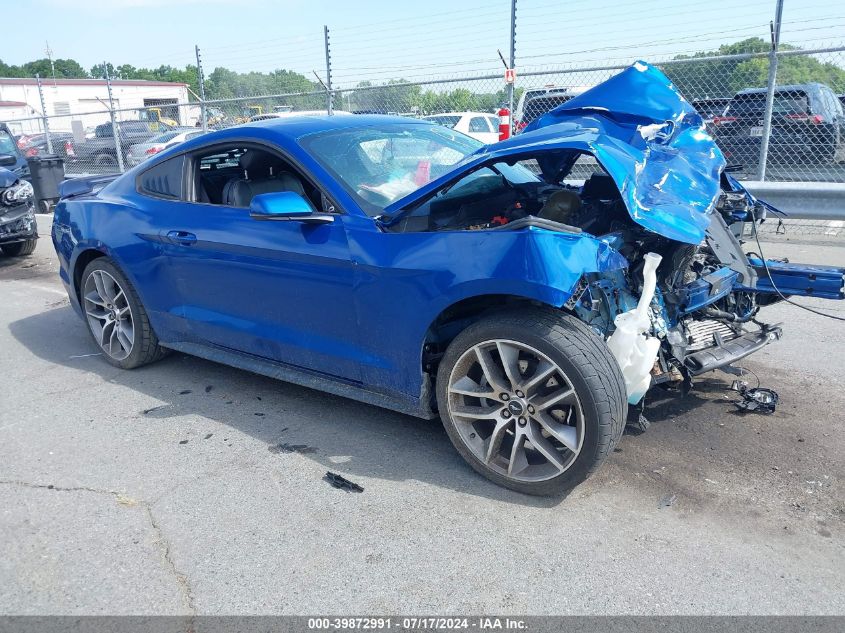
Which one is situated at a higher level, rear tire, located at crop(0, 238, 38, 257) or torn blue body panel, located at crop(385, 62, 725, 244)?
torn blue body panel, located at crop(385, 62, 725, 244)

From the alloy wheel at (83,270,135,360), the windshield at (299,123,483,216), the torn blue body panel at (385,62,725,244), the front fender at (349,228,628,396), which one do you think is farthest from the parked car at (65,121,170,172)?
the torn blue body panel at (385,62,725,244)

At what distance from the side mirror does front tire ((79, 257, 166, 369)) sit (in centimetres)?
169

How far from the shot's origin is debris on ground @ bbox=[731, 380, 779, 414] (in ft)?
12.8

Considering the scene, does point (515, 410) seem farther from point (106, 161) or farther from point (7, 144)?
point (106, 161)

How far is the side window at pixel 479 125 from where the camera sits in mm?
15021

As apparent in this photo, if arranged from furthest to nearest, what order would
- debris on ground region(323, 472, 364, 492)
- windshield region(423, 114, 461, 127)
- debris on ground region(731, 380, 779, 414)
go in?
windshield region(423, 114, 461, 127), debris on ground region(731, 380, 779, 414), debris on ground region(323, 472, 364, 492)

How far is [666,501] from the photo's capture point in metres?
3.13

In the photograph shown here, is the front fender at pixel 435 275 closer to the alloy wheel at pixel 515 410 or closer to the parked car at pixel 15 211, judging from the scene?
the alloy wheel at pixel 515 410

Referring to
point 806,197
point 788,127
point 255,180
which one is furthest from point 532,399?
point 788,127

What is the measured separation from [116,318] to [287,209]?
217cm

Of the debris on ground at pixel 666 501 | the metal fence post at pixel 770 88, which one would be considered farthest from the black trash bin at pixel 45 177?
the debris on ground at pixel 666 501

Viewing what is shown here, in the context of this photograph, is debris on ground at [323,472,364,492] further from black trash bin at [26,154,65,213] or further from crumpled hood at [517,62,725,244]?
black trash bin at [26,154,65,213]

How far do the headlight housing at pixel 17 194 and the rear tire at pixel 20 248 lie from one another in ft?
2.52

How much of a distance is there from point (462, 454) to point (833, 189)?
6.42 m
